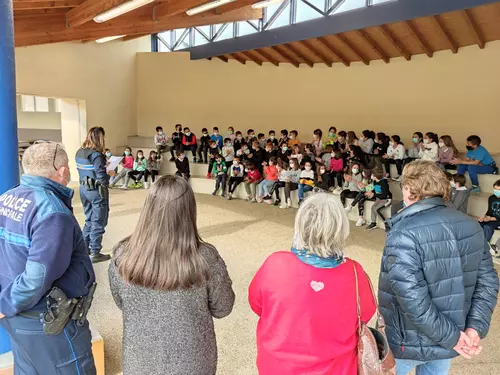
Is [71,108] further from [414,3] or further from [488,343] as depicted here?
[488,343]

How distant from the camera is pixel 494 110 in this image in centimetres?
864

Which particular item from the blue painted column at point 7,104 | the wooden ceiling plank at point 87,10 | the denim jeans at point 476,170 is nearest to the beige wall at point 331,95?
the denim jeans at point 476,170

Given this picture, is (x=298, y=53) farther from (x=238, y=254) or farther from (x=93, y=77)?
(x=238, y=254)

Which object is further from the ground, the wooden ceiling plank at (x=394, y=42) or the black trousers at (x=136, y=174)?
→ the wooden ceiling plank at (x=394, y=42)

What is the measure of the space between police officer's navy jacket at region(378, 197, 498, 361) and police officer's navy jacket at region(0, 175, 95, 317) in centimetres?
129

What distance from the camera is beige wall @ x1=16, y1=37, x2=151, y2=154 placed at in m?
9.88

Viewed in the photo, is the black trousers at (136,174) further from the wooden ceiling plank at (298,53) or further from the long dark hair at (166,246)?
the long dark hair at (166,246)

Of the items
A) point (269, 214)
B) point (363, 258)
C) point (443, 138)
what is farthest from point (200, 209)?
point (443, 138)

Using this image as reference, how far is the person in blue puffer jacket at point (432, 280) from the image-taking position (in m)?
1.73

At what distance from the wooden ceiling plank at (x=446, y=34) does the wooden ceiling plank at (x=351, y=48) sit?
6.17ft

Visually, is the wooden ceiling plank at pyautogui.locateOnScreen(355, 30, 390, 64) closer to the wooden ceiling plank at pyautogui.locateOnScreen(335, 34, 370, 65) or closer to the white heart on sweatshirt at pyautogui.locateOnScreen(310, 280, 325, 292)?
the wooden ceiling plank at pyautogui.locateOnScreen(335, 34, 370, 65)

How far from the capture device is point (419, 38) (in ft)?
27.7

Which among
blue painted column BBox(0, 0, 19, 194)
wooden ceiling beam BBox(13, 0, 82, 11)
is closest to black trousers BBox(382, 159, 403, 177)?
wooden ceiling beam BBox(13, 0, 82, 11)

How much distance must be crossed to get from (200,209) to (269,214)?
131cm
